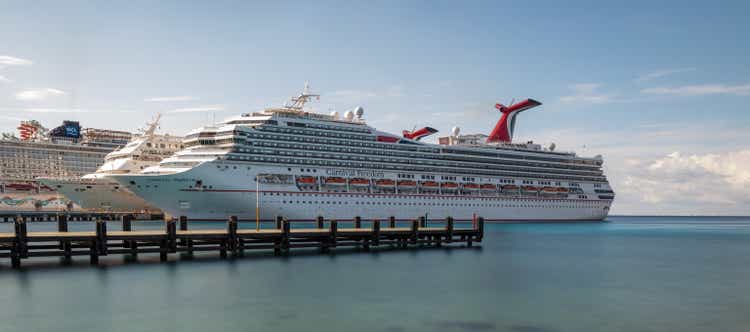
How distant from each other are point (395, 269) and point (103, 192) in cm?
5645

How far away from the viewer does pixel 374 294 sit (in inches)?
985

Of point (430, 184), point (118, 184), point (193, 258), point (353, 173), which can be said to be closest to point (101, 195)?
point (118, 184)

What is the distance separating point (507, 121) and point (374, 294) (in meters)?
72.0

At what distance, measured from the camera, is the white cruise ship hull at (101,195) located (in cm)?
7606

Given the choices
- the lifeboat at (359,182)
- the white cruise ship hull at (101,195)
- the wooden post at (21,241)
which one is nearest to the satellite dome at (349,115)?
the lifeboat at (359,182)

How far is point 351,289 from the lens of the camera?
26031 millimetres

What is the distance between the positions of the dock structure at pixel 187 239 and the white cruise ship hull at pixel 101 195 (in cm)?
3986

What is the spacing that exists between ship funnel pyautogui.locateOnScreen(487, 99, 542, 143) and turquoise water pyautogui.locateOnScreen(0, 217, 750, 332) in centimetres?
5498

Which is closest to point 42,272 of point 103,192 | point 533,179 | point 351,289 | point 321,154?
point 351,289

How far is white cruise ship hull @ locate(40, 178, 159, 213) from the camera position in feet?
250

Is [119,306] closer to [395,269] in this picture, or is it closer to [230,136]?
[395,269]

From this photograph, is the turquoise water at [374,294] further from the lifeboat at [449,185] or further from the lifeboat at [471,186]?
the lifeboat at [471,186]

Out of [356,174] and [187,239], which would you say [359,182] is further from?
[187,239]

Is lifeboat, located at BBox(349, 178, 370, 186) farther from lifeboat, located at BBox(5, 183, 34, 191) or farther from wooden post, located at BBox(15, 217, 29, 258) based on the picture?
lifeboat, located at BBox(5, 183, 34, 191)
